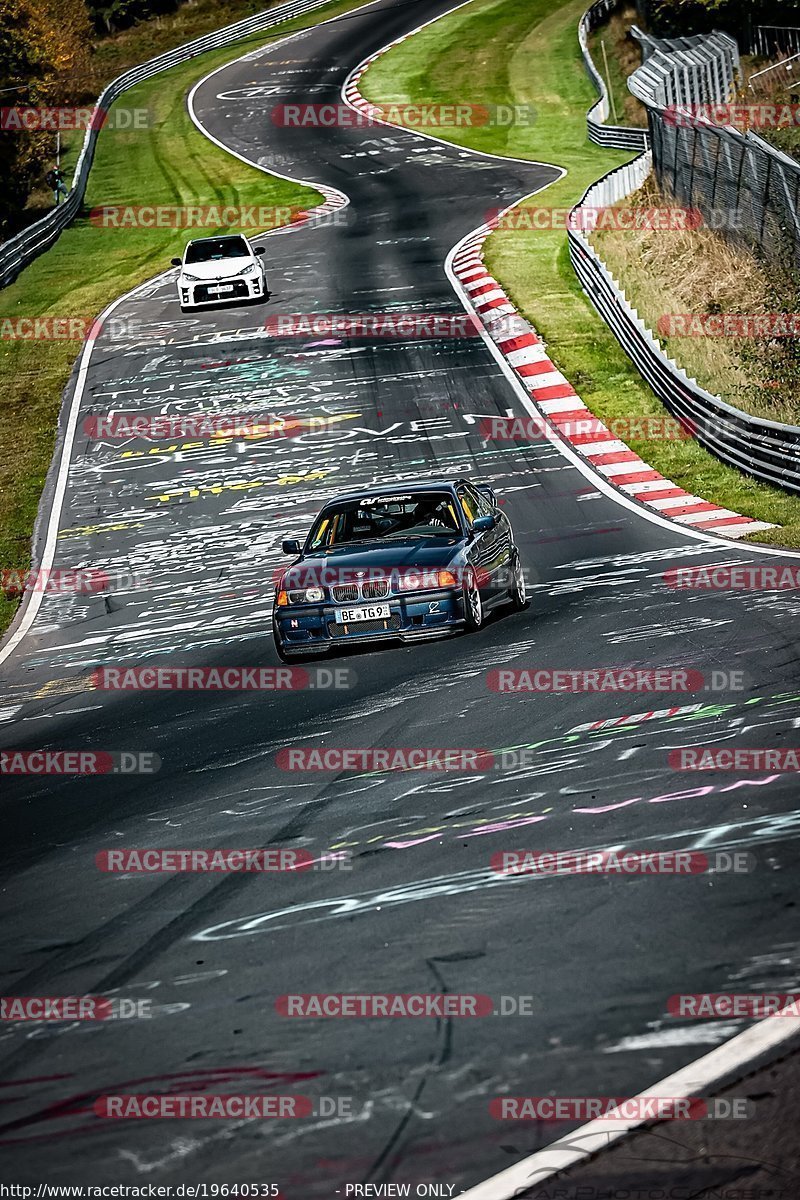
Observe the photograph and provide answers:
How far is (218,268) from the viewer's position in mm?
31328

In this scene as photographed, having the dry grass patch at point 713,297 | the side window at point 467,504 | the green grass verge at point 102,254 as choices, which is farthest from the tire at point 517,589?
the dry grass patch at point 713,297

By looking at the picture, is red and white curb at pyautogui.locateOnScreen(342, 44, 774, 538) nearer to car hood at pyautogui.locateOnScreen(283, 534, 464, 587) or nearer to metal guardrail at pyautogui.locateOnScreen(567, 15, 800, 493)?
metal guardrail at pyautogui.locateOnScreen(567, 15, 800, 493)

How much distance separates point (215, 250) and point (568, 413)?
11991mm

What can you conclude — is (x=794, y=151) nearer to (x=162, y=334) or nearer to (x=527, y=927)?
(x=162, y=334)

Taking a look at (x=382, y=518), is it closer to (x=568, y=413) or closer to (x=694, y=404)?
(x=694, y=404)

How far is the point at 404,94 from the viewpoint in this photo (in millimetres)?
54969

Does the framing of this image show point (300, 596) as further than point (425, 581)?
Yes

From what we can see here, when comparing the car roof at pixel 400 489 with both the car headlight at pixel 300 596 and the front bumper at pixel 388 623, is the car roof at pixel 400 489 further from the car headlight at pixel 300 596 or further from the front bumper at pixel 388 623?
the front bumper at pixel 388 623

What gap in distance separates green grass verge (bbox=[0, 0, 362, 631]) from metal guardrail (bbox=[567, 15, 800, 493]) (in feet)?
30.9

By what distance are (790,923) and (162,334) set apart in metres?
26.6

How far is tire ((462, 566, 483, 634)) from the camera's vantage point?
39.2 feet

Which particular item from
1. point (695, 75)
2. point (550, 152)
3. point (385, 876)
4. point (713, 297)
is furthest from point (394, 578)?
point (550, 152)

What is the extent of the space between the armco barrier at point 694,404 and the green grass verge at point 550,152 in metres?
0.22

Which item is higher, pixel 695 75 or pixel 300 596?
pixel 695 75
